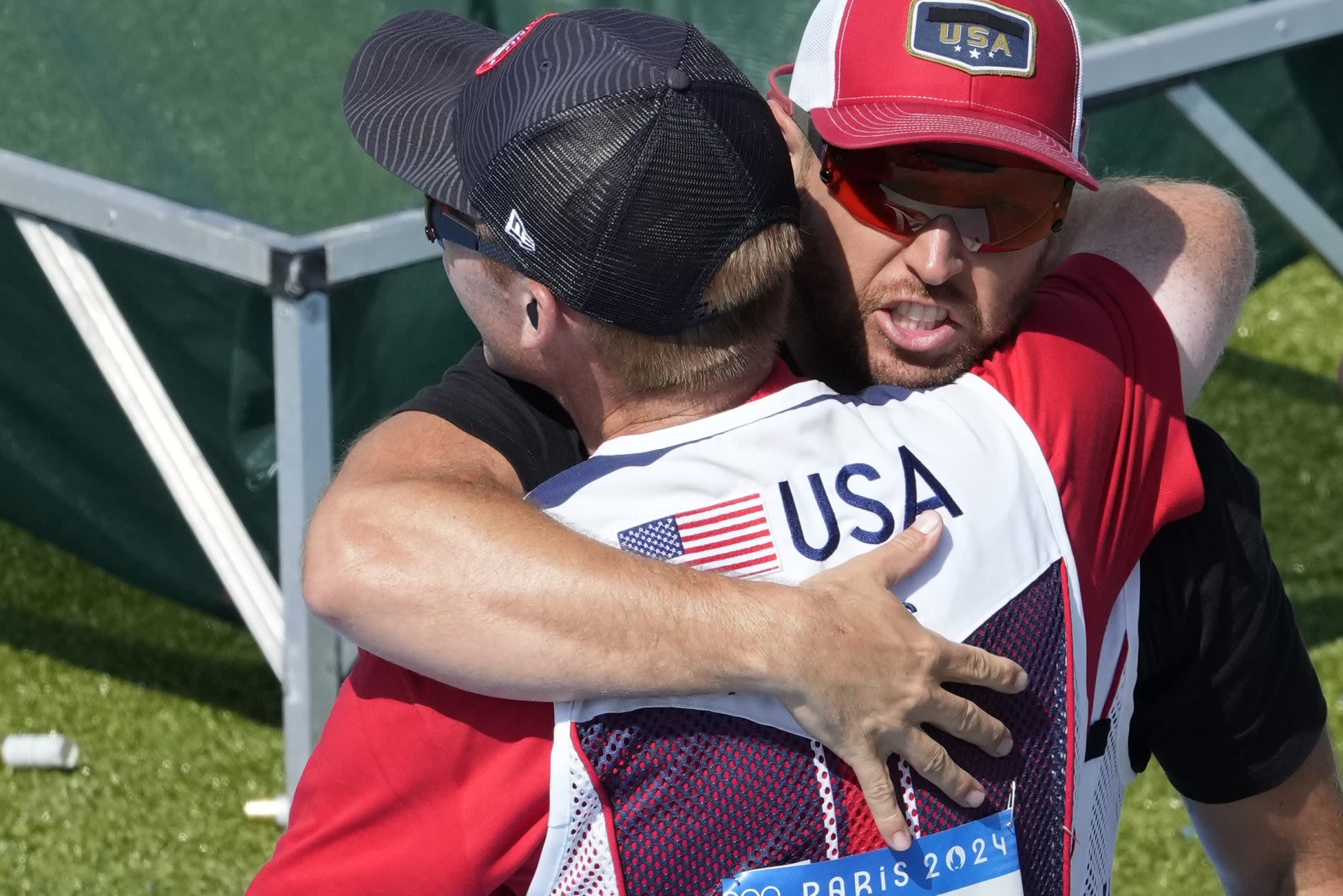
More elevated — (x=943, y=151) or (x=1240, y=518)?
(x=943, y=151)

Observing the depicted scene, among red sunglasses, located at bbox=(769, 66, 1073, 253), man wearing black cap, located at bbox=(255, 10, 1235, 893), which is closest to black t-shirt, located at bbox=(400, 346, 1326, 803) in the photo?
man wearing black cap, located at bbox=(255, 10, 1235, 893)

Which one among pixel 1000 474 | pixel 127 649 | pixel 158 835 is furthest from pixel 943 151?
pixel 127 649

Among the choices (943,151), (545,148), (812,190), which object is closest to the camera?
(545,148)

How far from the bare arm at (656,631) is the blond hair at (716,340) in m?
0.19

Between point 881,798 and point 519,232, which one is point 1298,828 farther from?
point 519,232

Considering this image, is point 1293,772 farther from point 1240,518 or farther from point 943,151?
point 943,151

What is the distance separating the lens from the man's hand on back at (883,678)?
1.47 m

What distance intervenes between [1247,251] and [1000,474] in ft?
2.34

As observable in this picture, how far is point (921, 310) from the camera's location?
191cm

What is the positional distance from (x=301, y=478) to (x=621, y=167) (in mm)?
1504

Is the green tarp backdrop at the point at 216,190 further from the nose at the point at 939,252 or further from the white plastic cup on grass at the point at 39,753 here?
the nose at the point at 939,252

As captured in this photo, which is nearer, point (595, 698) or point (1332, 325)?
point (595, 698)

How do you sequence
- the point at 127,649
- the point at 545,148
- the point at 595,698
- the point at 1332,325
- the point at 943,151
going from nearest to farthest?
the point at 595,698
the point at 545,148
the point at 943,151
the point at 127,649
the point at 1332,325

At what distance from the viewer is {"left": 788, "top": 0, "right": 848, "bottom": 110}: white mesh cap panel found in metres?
1.92
